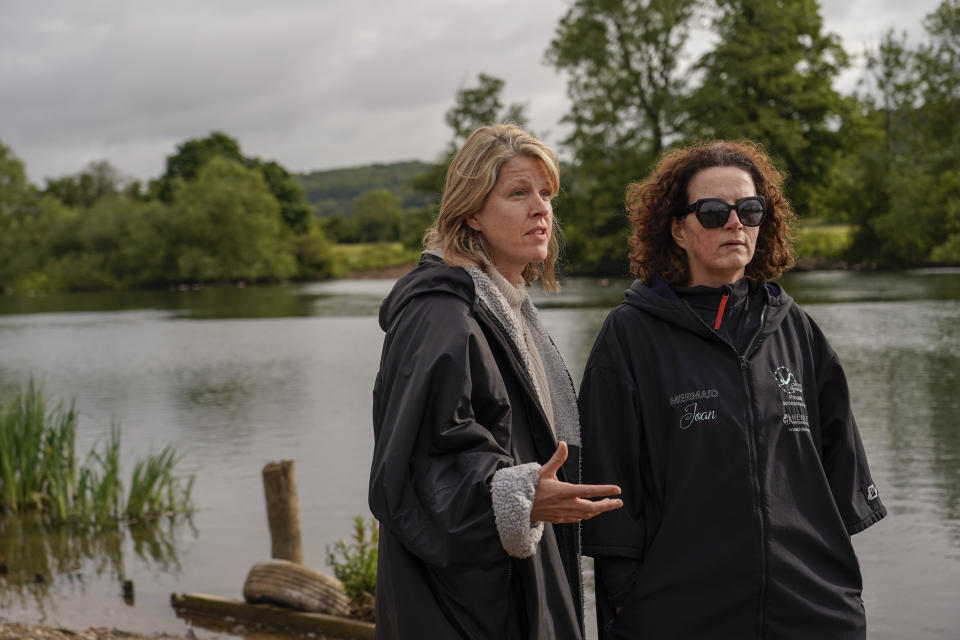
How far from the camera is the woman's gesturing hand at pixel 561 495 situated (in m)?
2.16

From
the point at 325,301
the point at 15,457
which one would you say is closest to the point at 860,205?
the point at 325,301

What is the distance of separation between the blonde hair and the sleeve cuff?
57 centimetres

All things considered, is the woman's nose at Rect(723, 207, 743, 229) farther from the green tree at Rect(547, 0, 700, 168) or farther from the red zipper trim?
the green tree at Rect(547, 0, 700, 168)

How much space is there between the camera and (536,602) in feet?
7.58

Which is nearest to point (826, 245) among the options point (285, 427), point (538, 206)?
point (285, 427)

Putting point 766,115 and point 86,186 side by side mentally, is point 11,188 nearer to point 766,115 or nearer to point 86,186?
point 86,186

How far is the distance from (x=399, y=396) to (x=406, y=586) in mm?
427

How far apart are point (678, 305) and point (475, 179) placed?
64cm

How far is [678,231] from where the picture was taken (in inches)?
114

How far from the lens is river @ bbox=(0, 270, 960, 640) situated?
764 cm

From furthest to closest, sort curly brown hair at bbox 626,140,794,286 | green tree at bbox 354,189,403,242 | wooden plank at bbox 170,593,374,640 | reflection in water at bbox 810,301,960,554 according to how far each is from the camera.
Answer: green tree at bbox 354,189,403,242 < reflection in water at bbox 810,301,960,554 < wooden plank at bbox 170,593,374,640 < curly brown hair at bbox 626,140,794,286

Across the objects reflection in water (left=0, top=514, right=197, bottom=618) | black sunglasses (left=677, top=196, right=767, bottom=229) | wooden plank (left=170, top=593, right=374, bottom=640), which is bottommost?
reflection in water (left=0, top=514, right=197, bottom=618)

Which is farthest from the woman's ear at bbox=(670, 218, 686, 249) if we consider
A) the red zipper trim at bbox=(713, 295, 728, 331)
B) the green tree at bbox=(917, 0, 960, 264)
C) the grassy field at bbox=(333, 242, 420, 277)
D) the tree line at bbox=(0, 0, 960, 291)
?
the grassy field at bbox=(333, 242, 420, 277)

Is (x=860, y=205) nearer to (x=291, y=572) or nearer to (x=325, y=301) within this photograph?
(x=325, y=301)
